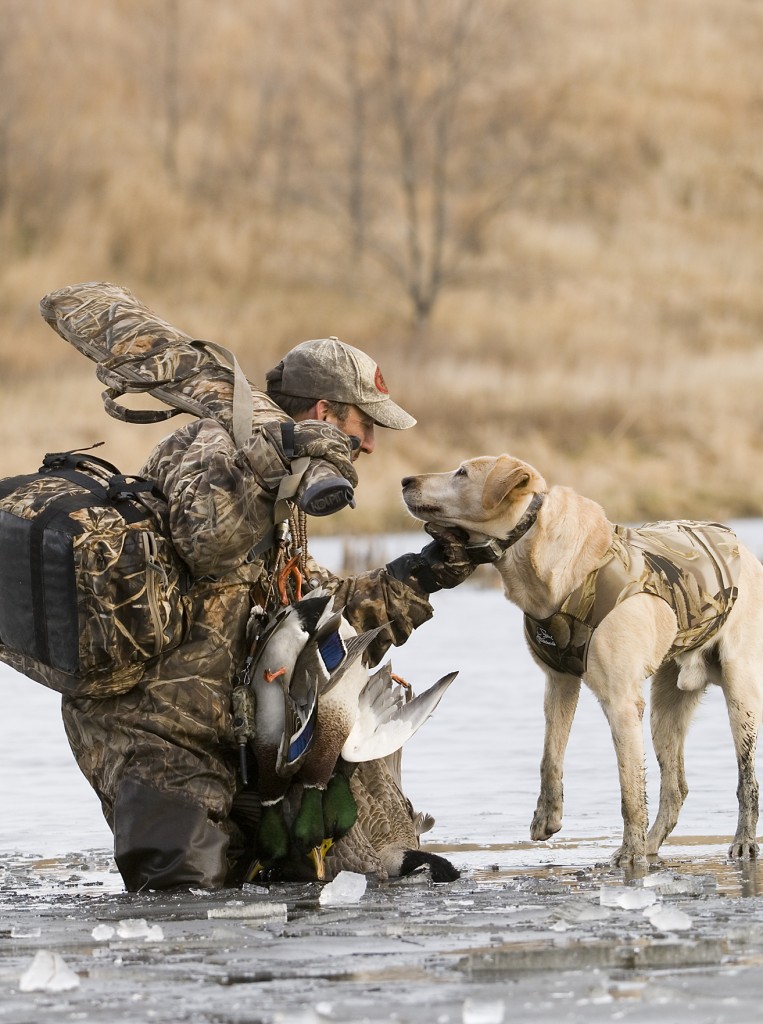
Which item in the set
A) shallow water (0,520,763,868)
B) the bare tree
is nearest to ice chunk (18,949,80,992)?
shallow water (0,520,763,868)

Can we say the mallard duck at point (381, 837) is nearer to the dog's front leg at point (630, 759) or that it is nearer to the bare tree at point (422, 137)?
the dog's front leg at point (630, 759)

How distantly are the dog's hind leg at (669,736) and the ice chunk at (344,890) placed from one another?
1.56m

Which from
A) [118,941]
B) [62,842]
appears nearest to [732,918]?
[118,941]

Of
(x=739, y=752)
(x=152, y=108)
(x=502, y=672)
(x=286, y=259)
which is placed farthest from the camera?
(x=152, y=108)

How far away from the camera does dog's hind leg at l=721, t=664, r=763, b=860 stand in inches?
249

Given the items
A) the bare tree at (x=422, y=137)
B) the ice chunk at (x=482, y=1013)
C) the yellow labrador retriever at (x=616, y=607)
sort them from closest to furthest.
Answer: the ice chunk at (x=482, y=1013)
the yellow labrador retriever at (x=616, y=607)
the bare tree at (x=422, y=137)

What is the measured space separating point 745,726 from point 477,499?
149 centimetres

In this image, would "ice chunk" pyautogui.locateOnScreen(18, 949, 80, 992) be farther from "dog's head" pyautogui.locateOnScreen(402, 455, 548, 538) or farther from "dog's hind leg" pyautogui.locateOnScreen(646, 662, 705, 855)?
"dog's hind leg" pyautogui.locateOnScreen(646, 662, 705, 855)

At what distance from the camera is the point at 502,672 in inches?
480

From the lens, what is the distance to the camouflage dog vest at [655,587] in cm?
615

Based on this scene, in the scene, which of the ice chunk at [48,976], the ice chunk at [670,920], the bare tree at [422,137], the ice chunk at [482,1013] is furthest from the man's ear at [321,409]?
the bare tree at [422,137]

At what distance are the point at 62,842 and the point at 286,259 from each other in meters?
42.2

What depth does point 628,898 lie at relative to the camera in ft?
16.0

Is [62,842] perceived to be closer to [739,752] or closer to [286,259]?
[739,752]
